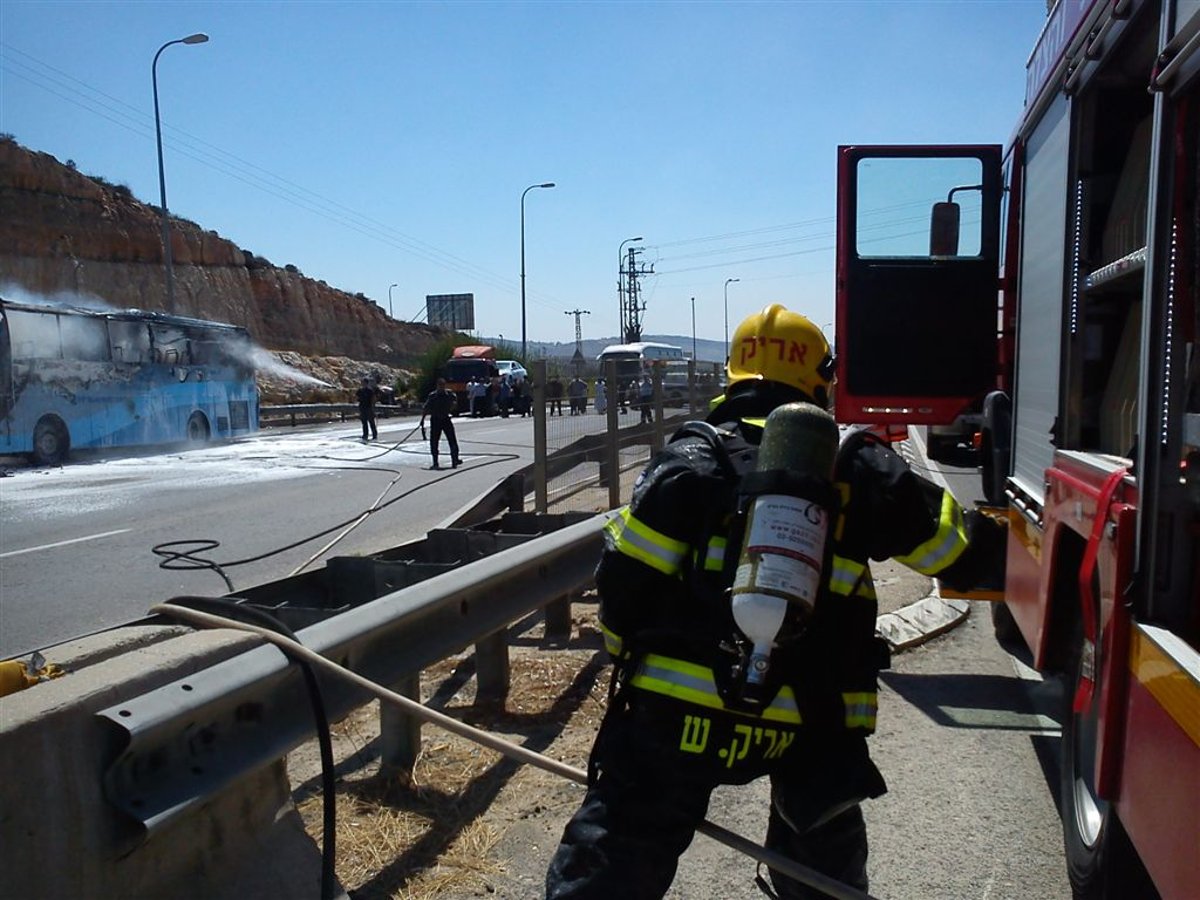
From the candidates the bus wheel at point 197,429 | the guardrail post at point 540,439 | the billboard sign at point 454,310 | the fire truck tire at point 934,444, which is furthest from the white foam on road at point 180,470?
the billboard sign at point 454,310

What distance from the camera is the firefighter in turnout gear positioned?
2.42 meters

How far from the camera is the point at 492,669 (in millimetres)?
5016

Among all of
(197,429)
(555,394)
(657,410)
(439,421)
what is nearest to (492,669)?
(555,394)

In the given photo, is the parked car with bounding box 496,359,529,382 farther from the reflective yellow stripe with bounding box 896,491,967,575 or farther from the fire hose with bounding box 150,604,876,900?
the reflective yellow stripe with bounding box 896,491,967,575

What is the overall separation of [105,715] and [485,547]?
325cm

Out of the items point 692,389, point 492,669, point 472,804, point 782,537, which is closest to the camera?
point 782,537

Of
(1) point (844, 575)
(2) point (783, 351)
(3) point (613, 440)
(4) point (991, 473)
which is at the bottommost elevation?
(3) point (613, 440)

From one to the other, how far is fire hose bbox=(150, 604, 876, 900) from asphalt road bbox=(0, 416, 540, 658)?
14.9 ft

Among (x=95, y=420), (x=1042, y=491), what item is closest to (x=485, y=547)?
(x=1042, y=491)

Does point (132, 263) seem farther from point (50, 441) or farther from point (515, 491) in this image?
point (515, 491)

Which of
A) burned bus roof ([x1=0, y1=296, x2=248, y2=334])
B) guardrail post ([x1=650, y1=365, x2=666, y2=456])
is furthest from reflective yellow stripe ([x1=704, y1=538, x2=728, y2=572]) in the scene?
burned bus roof ([x1=0, y1=296, x2=248, y2=334])

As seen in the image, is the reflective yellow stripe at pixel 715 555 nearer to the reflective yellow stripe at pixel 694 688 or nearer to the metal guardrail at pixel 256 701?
the reflective yellow stripe at pixel 694 688

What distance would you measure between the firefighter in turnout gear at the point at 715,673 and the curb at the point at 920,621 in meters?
3.65

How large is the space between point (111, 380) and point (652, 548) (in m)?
23.9
